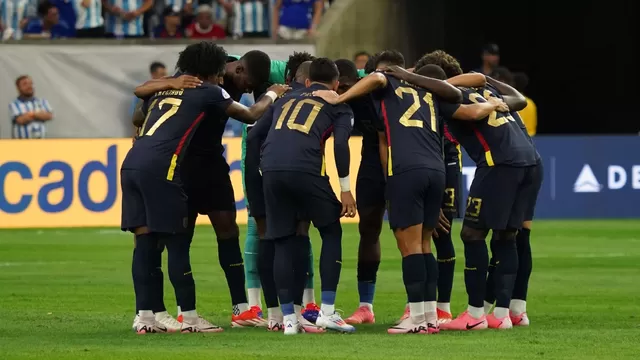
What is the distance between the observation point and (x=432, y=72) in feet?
37.1

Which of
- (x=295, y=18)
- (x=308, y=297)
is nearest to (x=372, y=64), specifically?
(x=308, y=297)

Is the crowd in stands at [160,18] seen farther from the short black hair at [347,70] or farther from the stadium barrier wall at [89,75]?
the short black hair at [347,70]

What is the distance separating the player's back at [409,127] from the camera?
1084cm

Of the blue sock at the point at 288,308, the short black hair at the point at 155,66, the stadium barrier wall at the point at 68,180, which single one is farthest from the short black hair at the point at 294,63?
the short black hair at the point at 155,66

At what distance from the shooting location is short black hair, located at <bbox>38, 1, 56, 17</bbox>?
25594mm

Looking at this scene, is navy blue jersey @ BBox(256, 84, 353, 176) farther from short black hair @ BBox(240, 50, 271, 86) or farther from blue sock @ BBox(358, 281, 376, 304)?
blue sock @ BBox(358, 281, 376, 304)

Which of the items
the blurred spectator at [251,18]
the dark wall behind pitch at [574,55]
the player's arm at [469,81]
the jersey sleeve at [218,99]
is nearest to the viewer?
the jersey sleeve at [218,99]

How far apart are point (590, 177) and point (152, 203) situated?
46.7 ft

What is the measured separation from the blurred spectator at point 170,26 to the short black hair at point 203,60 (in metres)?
14.9

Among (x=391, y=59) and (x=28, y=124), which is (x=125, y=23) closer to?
(x=28, y=124)

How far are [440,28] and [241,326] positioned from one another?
18276 mm

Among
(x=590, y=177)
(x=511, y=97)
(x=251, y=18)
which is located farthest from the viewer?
(x=251, y=18)

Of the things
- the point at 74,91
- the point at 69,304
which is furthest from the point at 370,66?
the point at 74,91

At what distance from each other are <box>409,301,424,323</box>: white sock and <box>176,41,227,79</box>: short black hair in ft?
7.46
